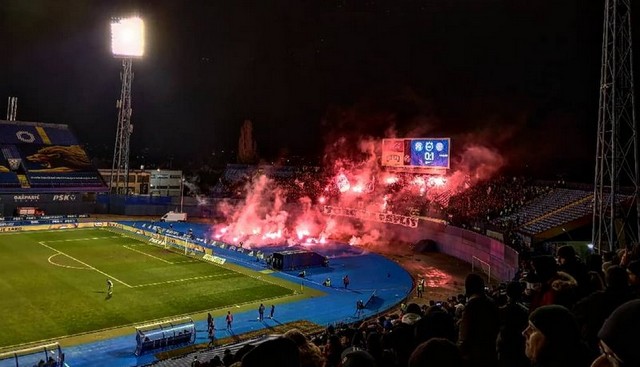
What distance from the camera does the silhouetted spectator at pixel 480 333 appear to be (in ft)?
17.7

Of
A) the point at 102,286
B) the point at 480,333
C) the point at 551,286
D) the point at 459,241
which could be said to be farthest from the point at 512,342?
the point at 459,241

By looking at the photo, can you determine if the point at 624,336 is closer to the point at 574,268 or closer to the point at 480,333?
the point at 480,333

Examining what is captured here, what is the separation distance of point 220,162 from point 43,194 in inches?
2295

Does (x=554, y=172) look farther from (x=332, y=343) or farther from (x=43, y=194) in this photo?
(x=43, y=194)

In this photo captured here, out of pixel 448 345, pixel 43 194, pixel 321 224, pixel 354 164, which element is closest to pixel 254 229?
pixel 321 224

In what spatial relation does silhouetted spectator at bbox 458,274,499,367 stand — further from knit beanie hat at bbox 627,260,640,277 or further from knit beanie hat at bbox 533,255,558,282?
knit beanie hat at bbox 627,260,640,277

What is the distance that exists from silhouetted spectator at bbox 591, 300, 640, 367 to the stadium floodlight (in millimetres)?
65166

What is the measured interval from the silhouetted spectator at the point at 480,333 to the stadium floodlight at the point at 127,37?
206 feet

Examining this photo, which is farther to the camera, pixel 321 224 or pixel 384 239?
pixel 321 224

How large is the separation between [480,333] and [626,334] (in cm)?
275

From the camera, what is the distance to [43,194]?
62.7m

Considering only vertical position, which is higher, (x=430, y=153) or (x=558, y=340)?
(x=430, y=153)

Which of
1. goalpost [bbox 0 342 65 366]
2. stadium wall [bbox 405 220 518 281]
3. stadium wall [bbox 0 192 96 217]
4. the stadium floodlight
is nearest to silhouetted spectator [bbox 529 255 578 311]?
goalpost [bbox 0 342 65 366]

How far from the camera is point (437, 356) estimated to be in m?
3.40
